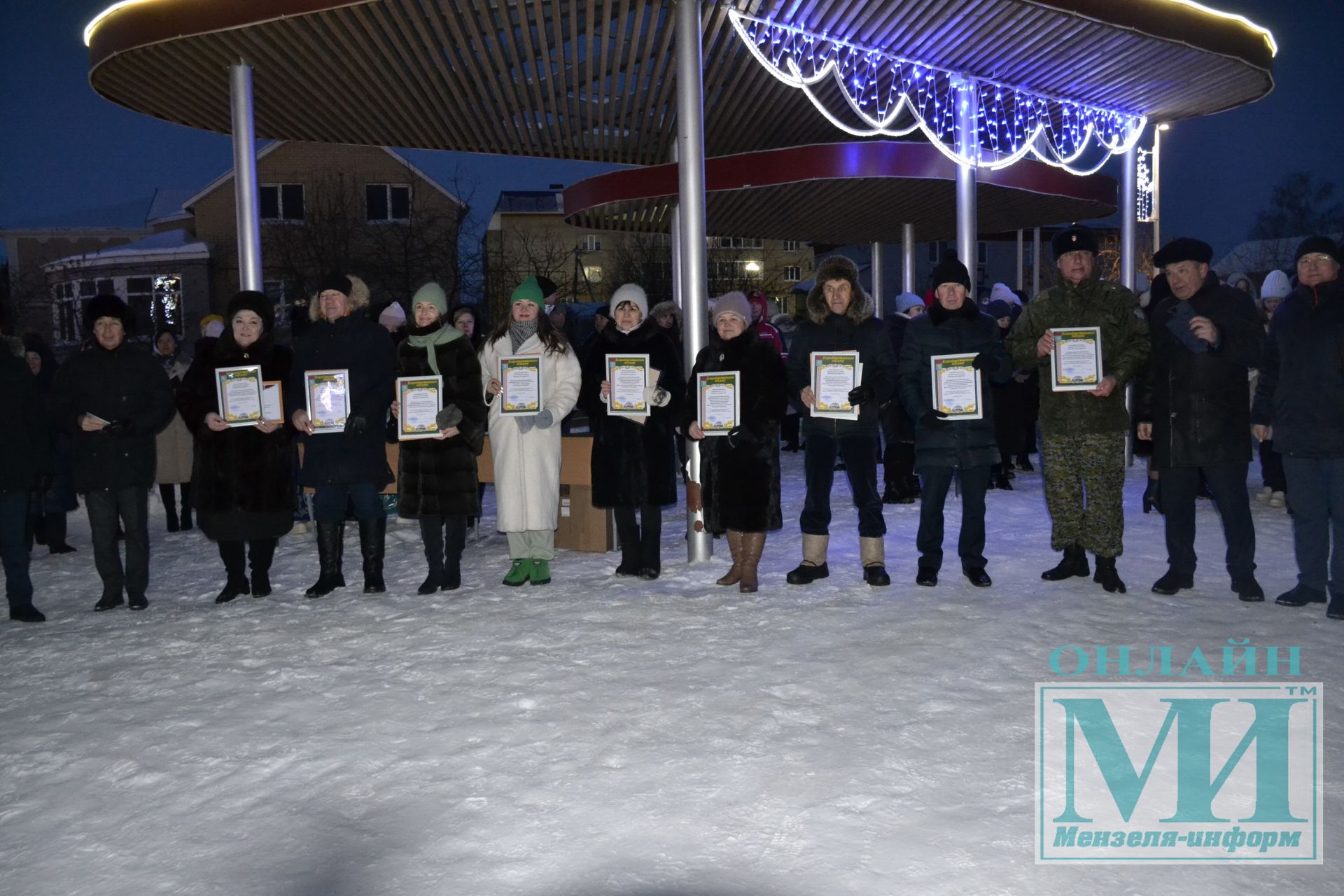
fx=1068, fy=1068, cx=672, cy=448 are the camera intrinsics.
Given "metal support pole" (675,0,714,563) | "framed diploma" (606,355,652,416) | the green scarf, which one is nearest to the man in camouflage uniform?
"metal support pole" (675,0,714,563)

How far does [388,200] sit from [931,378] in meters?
30.4

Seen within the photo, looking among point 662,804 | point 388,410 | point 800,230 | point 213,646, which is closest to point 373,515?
point 388,410

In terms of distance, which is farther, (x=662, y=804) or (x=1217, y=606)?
(x=1217, y=606)

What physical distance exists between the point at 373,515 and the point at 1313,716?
5210mm

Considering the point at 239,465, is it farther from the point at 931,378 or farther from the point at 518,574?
the point at 931,378

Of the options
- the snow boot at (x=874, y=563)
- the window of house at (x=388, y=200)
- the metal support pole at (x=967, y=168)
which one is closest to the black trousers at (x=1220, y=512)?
the snow boot at (x=874, y=563)

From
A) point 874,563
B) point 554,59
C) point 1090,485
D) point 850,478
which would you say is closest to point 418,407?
point 850,478

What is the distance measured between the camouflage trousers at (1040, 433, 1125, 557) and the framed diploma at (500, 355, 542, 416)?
3.09m

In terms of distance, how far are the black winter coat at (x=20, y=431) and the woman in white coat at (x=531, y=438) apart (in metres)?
2.70

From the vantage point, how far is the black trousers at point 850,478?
6543 millimetres

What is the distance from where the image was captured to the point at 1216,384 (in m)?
6.10

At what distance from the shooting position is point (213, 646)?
5645 mm

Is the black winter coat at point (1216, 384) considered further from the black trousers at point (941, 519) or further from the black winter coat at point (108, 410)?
the black winter coat at point (108, 410)

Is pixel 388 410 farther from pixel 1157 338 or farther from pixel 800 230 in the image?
pixel 800 230
